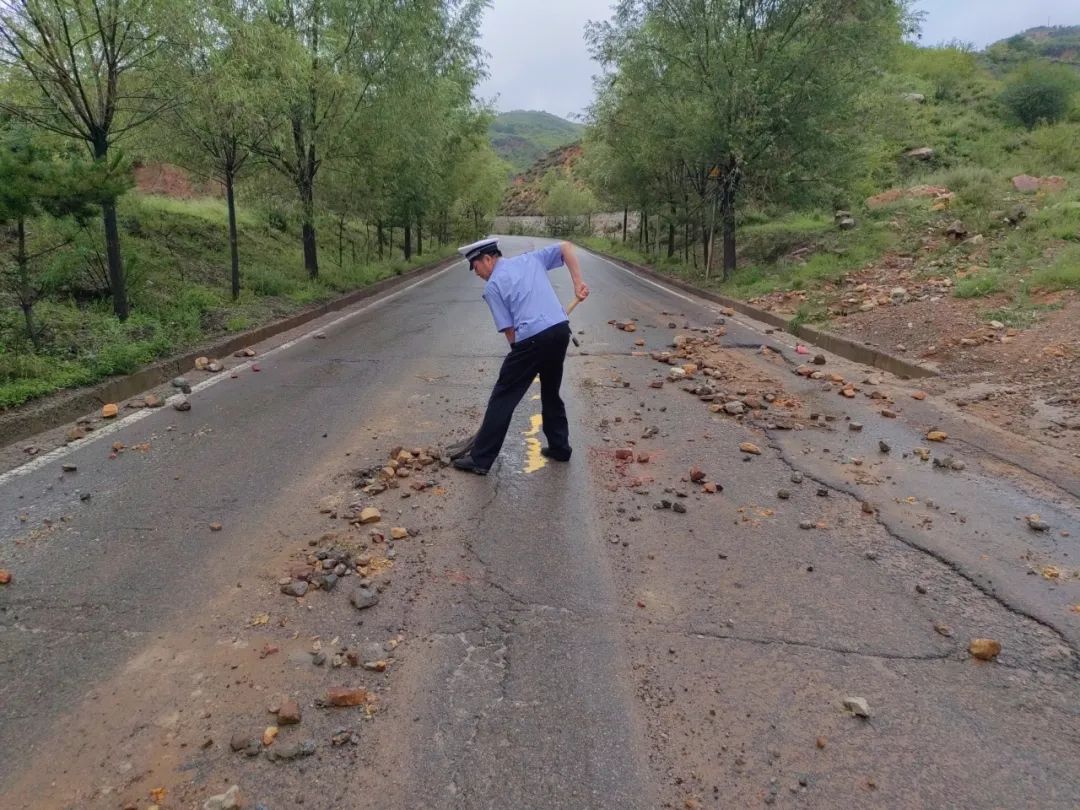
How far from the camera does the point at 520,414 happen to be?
589 centimetres

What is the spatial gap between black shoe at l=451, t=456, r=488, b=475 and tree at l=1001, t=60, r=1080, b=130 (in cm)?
3097

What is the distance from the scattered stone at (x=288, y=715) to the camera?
227cm

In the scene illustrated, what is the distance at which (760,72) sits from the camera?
1413 cm

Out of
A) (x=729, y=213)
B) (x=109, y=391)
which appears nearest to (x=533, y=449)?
(x=109, y=391)

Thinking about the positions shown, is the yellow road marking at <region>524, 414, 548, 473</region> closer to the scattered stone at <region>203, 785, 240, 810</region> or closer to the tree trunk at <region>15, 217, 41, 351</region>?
the scattered stone at <region>203, 785, 240, 810</region>

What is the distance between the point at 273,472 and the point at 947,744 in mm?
3978

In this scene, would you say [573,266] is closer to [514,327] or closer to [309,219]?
[514,327]

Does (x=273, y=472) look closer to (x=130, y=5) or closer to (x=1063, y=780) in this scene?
(x=1063, y=780)

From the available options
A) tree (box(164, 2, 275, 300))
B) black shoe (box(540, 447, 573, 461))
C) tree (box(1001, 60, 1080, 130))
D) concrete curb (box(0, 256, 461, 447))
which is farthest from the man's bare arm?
tree (box(1001, 60, 1080, 130))

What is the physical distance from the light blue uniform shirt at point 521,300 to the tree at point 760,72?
38.2 ft

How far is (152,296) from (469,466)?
7.99 metres

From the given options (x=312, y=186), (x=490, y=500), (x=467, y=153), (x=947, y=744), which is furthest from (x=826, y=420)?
(x=467, y=153)

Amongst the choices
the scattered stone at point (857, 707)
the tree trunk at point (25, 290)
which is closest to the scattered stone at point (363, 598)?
the scattered stone at point (857, 707)

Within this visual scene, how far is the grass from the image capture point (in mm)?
6617
